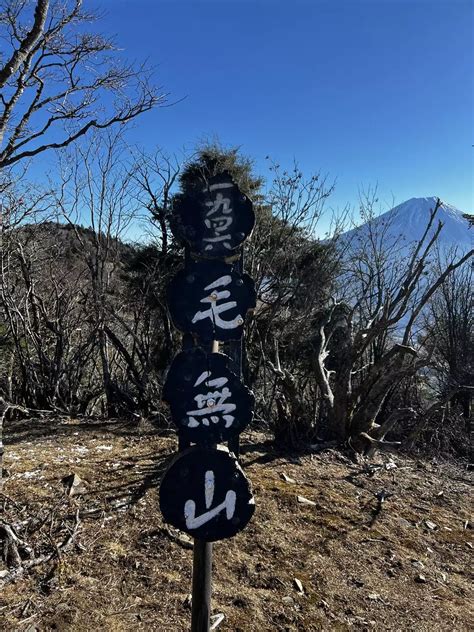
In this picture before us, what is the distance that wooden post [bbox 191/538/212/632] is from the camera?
70.0 inches

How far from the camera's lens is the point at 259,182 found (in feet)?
26.9

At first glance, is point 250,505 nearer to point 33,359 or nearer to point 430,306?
point 33,359

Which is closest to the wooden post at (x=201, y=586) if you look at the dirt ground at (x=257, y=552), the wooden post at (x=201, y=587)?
the wooden post at (x=201, y=587)

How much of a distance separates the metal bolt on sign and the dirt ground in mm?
796

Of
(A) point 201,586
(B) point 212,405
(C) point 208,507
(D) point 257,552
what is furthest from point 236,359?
(D) point 257,552

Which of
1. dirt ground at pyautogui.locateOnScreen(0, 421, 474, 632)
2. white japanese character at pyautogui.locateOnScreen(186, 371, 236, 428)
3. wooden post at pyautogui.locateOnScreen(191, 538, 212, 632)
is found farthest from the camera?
dirt ground at pyautogui.locateOnScreen(0, 421, 474, 632)

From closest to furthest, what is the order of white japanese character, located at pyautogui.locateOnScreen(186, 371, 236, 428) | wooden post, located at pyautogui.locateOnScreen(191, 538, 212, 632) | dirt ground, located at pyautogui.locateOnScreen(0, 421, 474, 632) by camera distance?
white japanese character, located at pyautogui.locateOnScreen(186, 371, 236, 428), wooden post, located at pyautogui.locateOnScreen(191, 538, 212, 632), dirt ground, located at pyautogui.locateOnScreen(0, 421, 474, 632)

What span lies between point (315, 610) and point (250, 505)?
3.66 feet

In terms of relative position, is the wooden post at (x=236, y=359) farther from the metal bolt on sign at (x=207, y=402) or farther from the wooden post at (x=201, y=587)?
the wooden post at (x=201, y=587)

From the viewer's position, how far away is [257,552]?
2777 millimetres

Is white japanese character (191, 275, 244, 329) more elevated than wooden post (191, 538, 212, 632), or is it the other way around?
white japanese character (191, 275, 244, 329)

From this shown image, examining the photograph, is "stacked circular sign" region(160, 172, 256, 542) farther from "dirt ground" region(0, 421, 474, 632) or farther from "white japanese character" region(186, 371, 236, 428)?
"dirt ground" region(0, 421, 474, 632)

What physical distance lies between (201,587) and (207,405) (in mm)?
835

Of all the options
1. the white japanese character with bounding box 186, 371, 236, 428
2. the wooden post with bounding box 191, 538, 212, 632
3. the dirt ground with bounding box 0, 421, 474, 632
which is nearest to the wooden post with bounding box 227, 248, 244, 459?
the white japanese character with bounding box 186, 371, 236, 428
